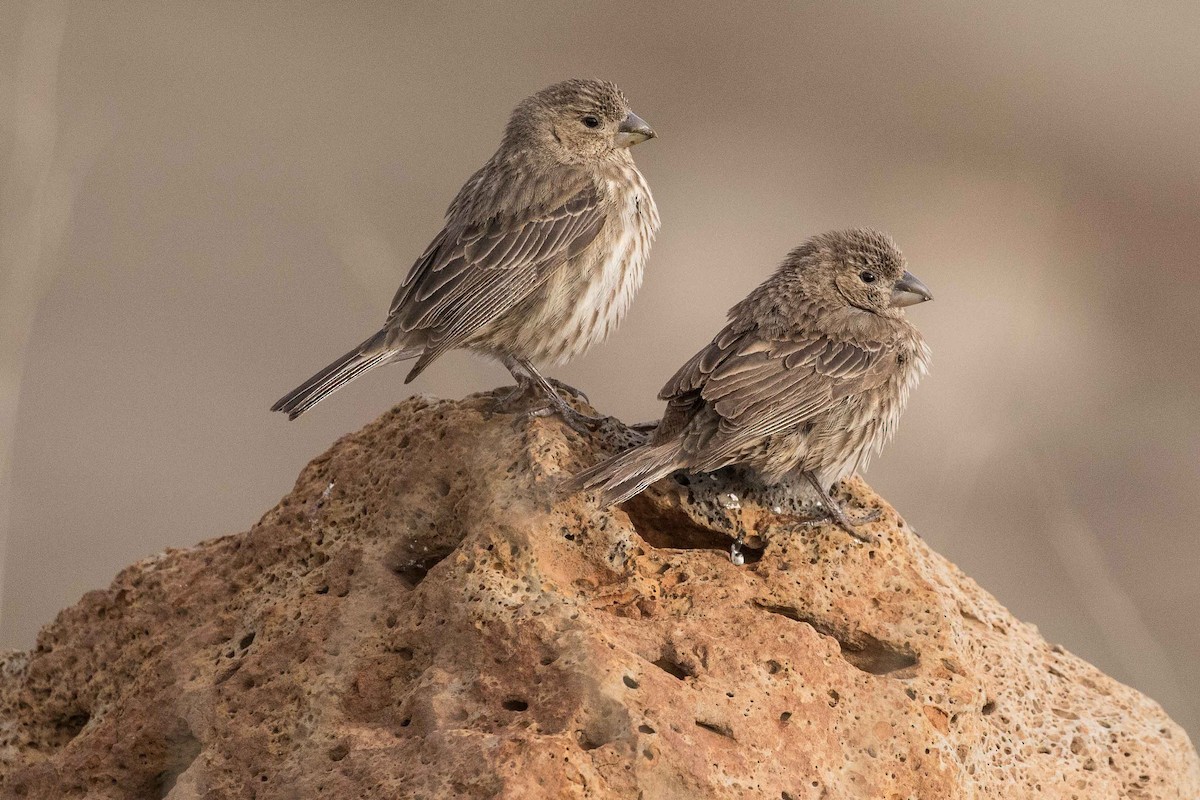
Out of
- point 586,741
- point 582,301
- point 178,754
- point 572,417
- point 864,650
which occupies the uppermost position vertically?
point 582,301

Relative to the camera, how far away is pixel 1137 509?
427 inches

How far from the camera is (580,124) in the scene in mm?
6617

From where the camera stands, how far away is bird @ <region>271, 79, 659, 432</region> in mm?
5816

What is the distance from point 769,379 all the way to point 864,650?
943 millimetres

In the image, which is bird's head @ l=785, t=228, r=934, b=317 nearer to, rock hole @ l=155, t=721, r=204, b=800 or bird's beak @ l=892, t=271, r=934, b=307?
bird's beak @ l=892, t=271, r=934, b=307

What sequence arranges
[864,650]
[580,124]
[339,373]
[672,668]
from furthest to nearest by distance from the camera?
[580,124]
[339,373]
[864,650]
[672,668]

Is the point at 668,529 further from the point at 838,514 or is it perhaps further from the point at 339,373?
the point at 339,373

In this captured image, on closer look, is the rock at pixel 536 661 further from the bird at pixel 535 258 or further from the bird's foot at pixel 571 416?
the bird at pixel 535 258

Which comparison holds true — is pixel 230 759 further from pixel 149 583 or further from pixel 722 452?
pixel 722 452

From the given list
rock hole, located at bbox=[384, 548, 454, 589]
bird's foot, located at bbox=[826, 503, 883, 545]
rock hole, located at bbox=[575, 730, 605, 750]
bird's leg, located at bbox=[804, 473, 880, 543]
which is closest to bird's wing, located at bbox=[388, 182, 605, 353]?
rock hole, located at bbox=[384, 548, 454, 589]

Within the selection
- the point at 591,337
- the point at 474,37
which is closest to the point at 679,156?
the point at 474,37

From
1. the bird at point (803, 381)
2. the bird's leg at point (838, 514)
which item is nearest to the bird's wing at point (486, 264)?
the bird at point (803, 381)

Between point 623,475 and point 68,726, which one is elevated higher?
point 623,475

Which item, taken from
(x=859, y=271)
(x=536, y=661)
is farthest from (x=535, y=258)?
(x=536, y=661)
